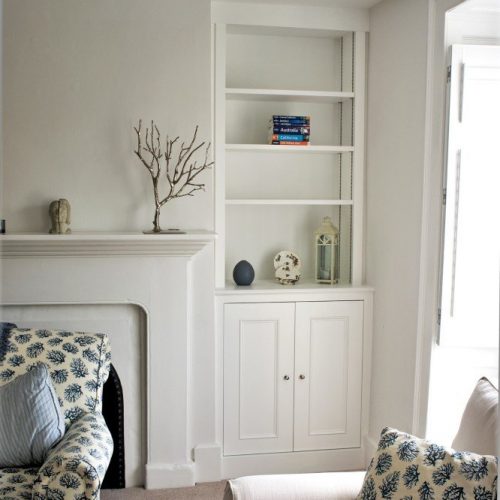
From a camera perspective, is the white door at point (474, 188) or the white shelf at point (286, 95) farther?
the white shelf at point (286, 95)

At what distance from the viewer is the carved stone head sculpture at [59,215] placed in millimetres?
3066

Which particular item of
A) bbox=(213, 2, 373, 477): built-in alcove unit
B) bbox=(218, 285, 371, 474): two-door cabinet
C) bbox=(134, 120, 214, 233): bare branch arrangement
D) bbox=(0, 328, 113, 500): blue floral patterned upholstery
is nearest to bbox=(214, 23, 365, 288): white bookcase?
bbox=(213, 2, 373, 477): built-in alcove unit

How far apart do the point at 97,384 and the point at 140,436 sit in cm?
61

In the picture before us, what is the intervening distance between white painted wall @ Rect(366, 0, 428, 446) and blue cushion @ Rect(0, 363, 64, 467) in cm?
157

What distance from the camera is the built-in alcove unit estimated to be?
3.42 m

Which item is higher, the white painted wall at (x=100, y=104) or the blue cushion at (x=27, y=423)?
the white painted wall at (x=100, y=104)

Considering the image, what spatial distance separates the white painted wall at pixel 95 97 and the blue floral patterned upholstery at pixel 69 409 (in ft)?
2.09

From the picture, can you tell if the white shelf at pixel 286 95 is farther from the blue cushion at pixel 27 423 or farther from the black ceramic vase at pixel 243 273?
the blue cushion at pixel 27 423

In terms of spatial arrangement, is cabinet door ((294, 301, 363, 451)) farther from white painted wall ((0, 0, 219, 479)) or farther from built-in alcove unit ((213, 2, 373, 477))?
white painted wall ((0, 0, 219, 479))

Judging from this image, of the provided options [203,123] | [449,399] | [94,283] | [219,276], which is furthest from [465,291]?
[94,283]

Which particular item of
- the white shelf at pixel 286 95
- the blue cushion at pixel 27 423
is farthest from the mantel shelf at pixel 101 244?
the white shelf at pixel 286 95

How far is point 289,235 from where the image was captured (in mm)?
3771

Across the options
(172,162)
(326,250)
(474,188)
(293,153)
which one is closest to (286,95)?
(293,153)

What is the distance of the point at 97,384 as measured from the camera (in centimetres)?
279
